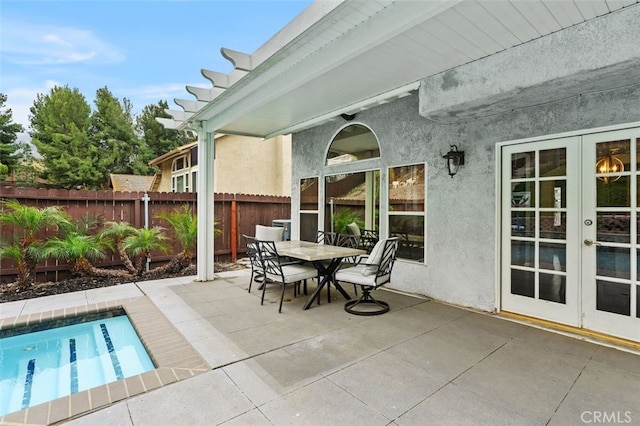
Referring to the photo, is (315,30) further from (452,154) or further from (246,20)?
(246,20)

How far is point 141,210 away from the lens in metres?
6.93

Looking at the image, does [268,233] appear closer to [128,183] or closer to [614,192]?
[614,192]

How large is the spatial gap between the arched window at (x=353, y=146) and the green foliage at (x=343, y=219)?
1.02m

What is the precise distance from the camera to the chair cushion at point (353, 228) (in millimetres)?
6126

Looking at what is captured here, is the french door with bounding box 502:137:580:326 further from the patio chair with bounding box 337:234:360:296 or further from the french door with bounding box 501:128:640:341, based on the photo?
the patio chair with bounding box 337:234:360:296

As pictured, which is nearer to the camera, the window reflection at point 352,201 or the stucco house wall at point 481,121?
the stucco house wall at point 481,121

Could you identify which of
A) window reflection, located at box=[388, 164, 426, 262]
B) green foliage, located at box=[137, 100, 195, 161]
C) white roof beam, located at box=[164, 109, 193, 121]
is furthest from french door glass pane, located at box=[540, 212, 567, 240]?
green foliage, located at box=[137, 100, 195, 161]

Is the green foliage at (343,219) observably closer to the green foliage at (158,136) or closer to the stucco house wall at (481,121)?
the stucco house wall at (481,121)

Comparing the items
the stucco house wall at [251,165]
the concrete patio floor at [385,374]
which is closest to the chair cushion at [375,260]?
the concrete patio floor at [385,374]

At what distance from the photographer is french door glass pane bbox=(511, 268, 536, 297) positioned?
3.88m

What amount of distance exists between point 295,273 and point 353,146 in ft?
9.36

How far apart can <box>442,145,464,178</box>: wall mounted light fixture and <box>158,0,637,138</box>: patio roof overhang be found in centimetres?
106

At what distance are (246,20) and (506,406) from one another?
5998 mm

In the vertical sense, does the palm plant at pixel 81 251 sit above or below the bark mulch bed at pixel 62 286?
above
